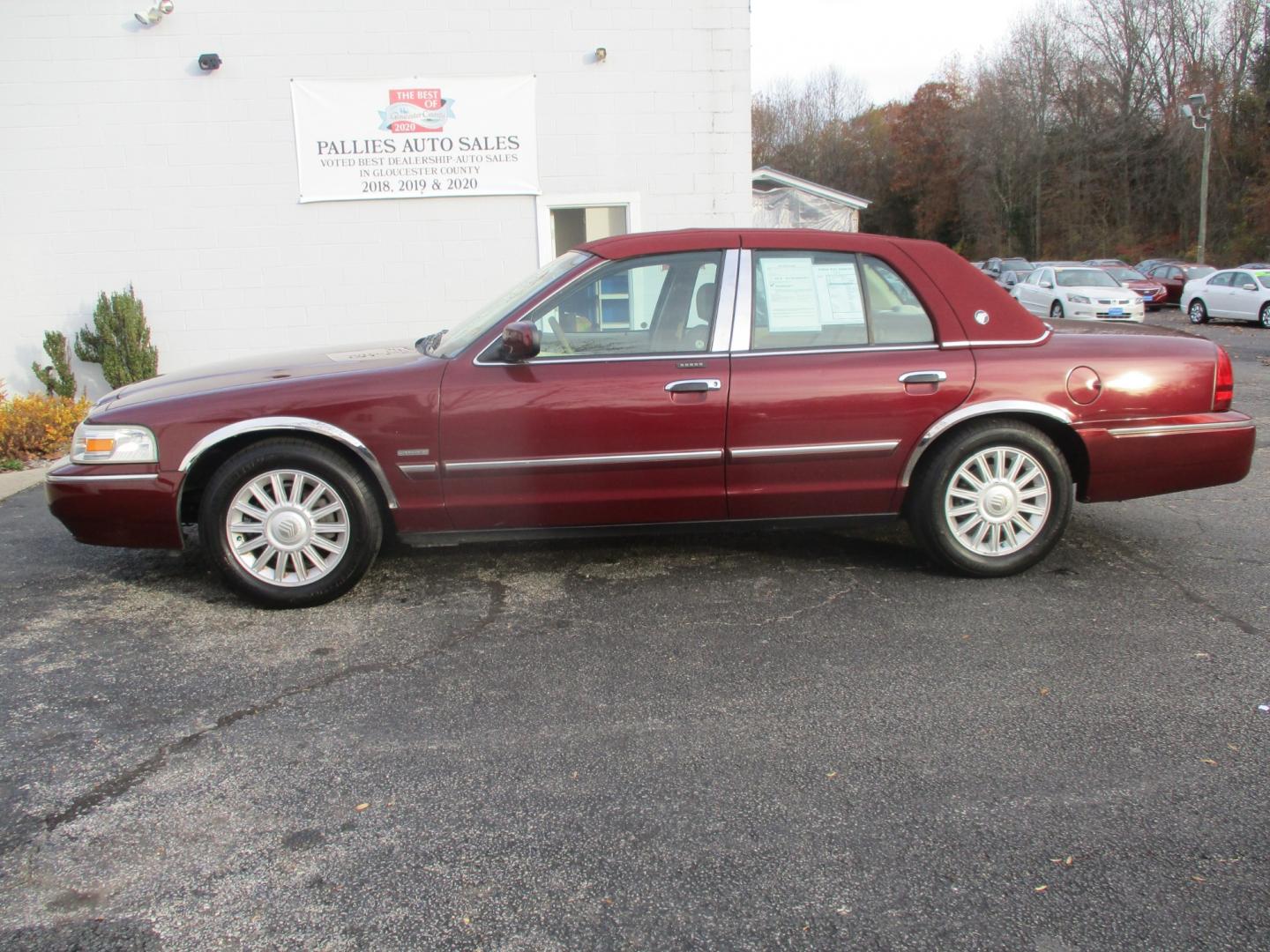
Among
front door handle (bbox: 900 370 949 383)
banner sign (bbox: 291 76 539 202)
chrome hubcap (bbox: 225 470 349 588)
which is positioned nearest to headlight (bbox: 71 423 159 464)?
chrome hubcap (bbox: 225 470 349 588)

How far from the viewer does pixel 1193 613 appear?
14.0 feet

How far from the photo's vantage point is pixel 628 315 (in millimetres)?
4586

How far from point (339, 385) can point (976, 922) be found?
3292 millimetres

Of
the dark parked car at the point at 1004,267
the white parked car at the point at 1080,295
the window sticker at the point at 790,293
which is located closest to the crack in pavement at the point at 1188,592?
the window sticker at the point at 790,293

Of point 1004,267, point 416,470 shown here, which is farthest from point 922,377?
point 1004,267

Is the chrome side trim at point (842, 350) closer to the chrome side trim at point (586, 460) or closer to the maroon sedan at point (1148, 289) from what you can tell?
the chrome side trim at point (586, 460)

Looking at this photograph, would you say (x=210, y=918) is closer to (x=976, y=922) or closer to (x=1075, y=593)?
(x=976, y=922)

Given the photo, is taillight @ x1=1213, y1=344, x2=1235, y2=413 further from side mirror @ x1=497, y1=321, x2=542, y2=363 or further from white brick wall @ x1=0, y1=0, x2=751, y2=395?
white brick wall @ x1=0, y1=0, x2=751, y2=395

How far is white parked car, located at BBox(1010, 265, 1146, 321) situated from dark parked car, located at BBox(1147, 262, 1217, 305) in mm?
8029

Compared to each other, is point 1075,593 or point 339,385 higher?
point 339,385

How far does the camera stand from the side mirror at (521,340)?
4.37 m

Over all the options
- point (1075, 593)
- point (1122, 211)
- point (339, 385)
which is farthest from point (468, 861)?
point (1122, 211)

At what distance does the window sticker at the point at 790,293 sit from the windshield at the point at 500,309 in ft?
2.78

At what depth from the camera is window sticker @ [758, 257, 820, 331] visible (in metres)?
4.69
